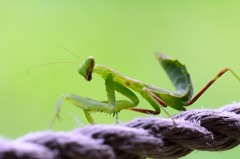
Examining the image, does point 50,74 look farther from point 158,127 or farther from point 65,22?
point 158,127

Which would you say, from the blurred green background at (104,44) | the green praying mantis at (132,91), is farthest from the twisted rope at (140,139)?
the blurred green background at (104,44)

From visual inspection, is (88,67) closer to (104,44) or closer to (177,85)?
(177,85)

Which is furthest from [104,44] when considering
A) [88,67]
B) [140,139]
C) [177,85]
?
[140,139]

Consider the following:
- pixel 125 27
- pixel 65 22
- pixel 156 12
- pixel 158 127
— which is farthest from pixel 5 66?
pixel 158 127

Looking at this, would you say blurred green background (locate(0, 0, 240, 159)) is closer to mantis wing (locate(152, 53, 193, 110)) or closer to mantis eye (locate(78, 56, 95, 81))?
mantis wing (locate(152, 53, 193, 110))

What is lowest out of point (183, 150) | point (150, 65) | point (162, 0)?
point (183, 150)

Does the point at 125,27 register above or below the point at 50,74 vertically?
above

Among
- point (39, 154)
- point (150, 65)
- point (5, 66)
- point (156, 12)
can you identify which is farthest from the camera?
point (156, 12)

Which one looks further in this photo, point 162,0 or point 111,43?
point 162,0
